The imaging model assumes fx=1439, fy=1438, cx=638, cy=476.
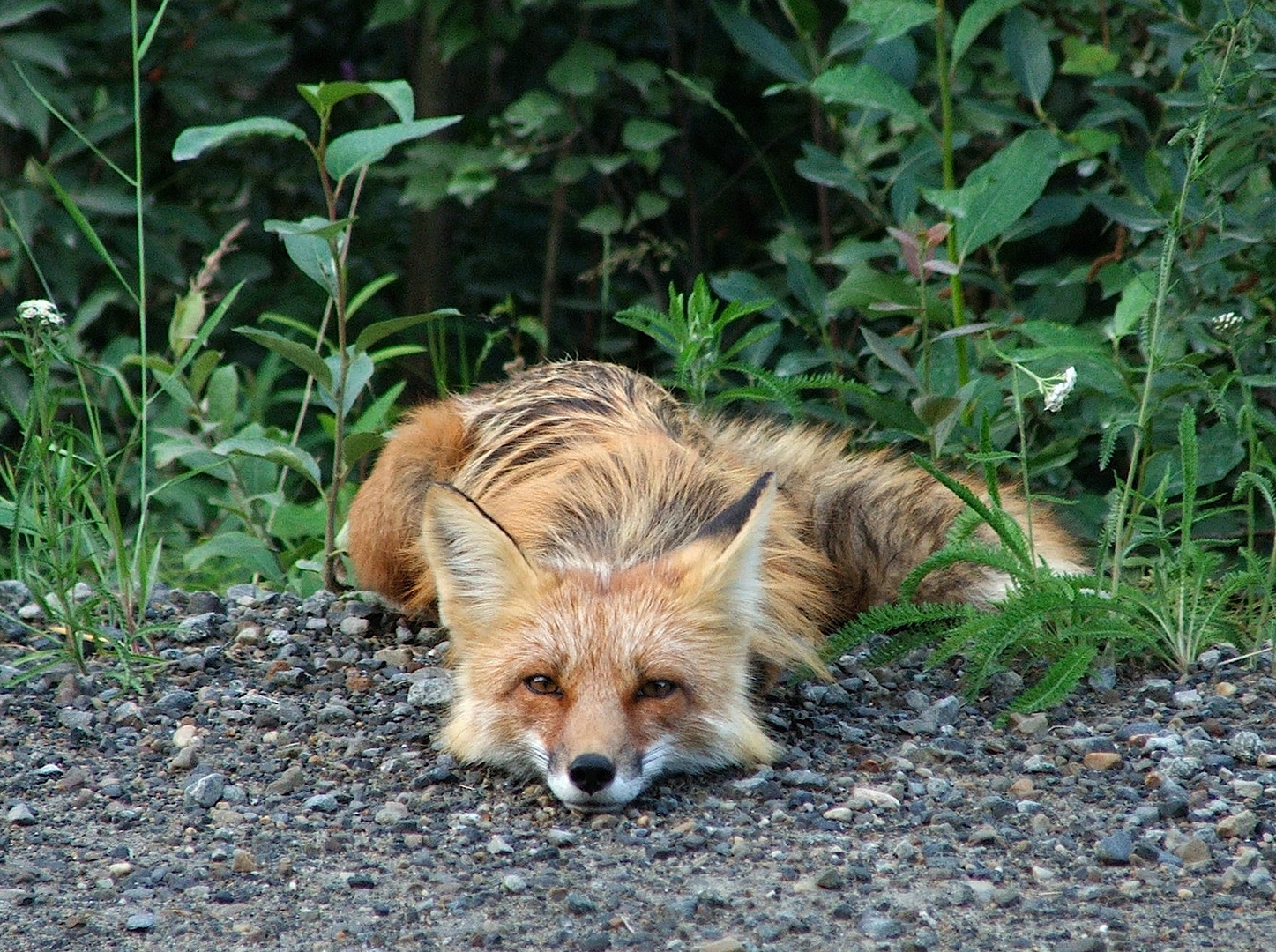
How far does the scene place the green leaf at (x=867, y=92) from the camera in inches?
212

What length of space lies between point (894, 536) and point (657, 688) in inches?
55.6

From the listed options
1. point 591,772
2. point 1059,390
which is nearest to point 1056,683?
point 1059,390

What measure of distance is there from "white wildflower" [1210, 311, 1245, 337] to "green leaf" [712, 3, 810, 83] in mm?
2278

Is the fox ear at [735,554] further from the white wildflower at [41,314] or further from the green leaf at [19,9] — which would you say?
the green leaf at [19,9]

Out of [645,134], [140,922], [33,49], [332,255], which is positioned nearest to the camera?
[140,922]

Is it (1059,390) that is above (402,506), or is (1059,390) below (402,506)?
above

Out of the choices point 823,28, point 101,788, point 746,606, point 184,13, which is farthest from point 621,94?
point 101,788

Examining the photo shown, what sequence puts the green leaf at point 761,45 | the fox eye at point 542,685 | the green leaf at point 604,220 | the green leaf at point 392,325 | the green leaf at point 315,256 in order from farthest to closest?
the green leaf at point 604,220 < the green leaf at point 761,45 < the green leaf at point 315,256 < the green leaf at point 392,325 < the fox eye at point 542,685

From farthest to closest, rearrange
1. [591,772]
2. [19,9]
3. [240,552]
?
[19,9] < [240,552] < [591,772]

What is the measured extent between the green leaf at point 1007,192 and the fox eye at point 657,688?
2204mm

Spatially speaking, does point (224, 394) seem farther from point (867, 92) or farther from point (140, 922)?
point (140, 922)

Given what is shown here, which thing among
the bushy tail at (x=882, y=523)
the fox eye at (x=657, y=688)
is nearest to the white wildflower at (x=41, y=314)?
the fox eye at (x=657, y=688)

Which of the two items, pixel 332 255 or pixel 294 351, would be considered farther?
pixel 332 255

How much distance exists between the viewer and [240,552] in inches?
217
